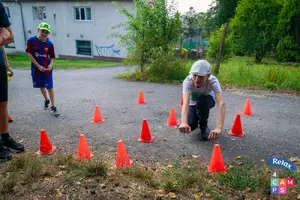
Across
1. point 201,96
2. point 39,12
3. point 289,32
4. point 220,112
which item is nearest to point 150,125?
point 201,96

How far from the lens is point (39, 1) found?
2611 centimetres

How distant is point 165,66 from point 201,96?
248 inches

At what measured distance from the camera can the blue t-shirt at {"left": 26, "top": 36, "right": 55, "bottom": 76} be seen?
4.72m

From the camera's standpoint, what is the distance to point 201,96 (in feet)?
12.0

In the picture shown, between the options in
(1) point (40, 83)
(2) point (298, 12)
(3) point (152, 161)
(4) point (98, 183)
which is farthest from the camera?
(2) point (298, 12)

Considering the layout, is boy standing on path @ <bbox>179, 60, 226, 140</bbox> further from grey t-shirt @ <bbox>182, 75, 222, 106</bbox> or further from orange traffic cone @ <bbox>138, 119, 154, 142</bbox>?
orange traffic cone @ <bbox>138, 119, 154, 142</bbox>

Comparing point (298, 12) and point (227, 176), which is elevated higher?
point (298, 12)

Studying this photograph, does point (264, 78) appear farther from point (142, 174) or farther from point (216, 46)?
point (216, 46)

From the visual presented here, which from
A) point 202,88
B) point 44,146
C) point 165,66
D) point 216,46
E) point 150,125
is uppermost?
point 216,46

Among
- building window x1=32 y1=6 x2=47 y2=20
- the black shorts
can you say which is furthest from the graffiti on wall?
the black shorts

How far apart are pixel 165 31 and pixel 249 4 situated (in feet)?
62.0

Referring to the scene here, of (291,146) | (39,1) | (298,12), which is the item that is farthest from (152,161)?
(39,1)

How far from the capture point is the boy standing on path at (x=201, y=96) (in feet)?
10.2

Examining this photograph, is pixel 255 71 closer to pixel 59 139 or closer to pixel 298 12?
pixel 59 139
